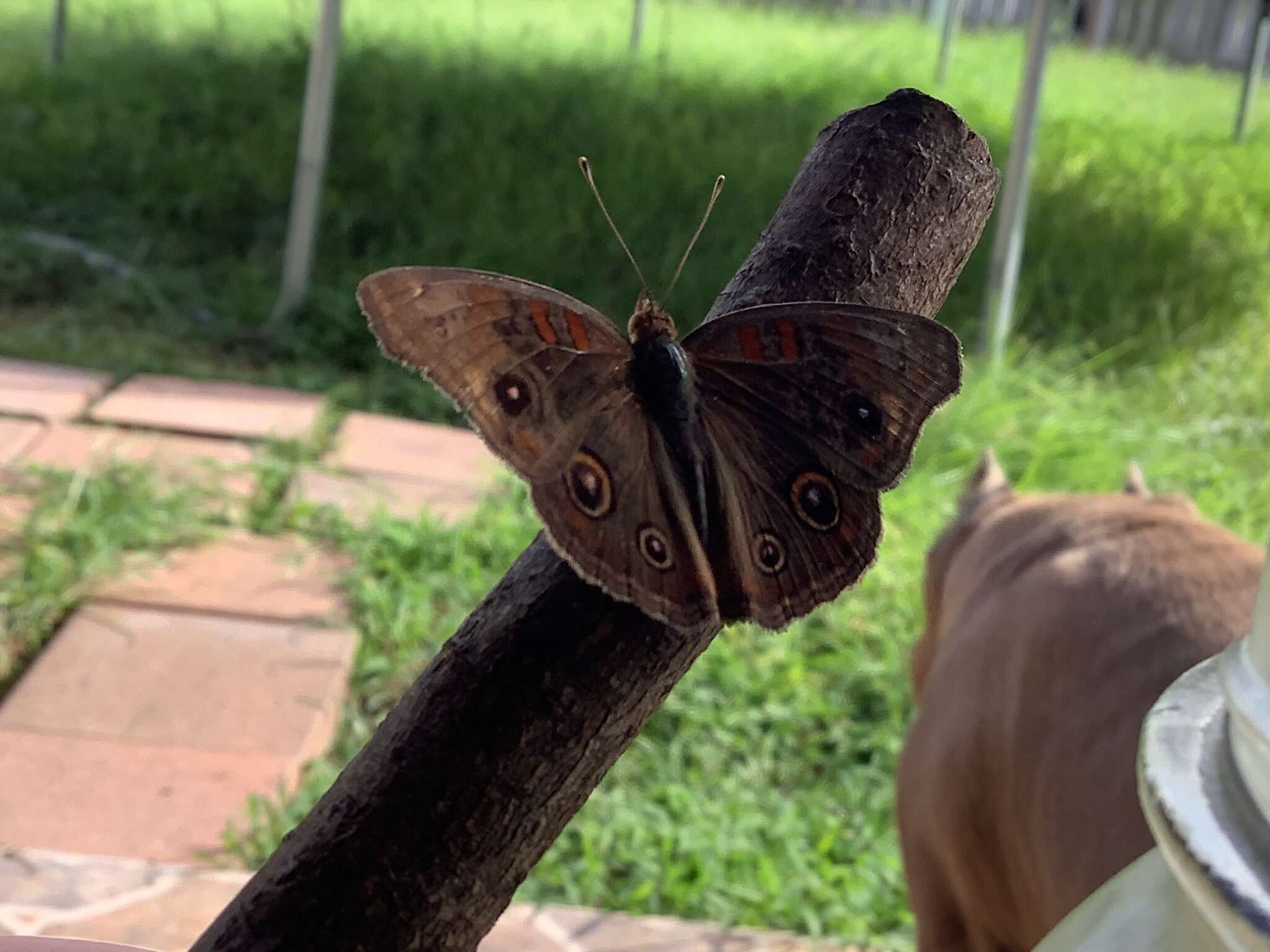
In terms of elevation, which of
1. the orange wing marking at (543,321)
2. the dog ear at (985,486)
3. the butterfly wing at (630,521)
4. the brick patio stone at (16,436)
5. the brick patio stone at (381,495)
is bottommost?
the brick patio stone at (381,495)

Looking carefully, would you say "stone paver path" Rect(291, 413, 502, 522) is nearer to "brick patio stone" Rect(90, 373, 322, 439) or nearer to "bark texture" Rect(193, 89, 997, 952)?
"brick patio stone" Rect(90, 373, 322, 439)

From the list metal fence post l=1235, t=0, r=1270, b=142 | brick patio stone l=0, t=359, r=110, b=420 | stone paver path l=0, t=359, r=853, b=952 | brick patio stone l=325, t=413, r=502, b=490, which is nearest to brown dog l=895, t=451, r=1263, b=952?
stone paver path l=0, t=359, r=853, b=952

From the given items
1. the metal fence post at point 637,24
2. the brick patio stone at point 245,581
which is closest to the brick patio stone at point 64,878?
the brick patio stone at point 245,581

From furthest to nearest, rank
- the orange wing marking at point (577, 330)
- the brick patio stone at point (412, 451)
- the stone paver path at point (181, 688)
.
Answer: the brick patio stone at point (412, 451) < the stone paver path at point (181, 688) < the orange wing marking at point (577, 330)

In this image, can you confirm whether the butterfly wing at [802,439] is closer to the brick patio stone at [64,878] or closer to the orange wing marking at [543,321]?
the orange wing marking at [543,321]

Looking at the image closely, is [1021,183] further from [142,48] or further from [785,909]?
[142,48]

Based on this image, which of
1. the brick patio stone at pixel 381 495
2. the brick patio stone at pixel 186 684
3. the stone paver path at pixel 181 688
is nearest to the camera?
the stone paver path at pixel 181 688
